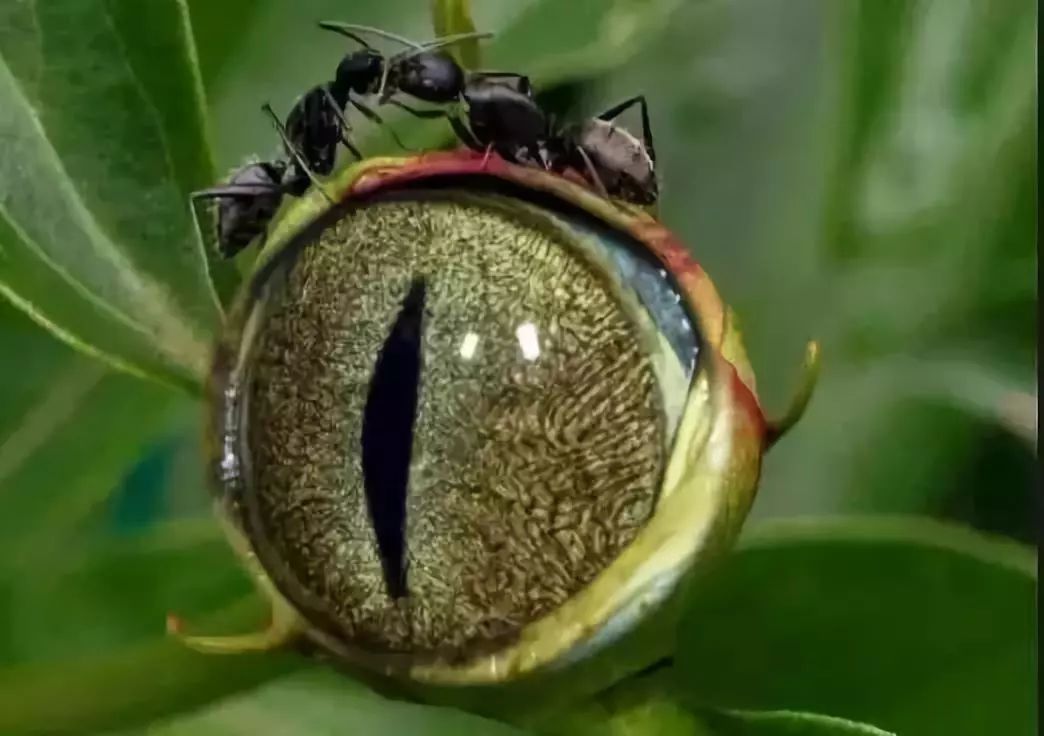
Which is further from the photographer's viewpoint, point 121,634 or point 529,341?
point 121,634

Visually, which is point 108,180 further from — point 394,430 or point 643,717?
point 643,717

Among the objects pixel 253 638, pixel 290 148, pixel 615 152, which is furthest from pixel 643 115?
pixel 253 638

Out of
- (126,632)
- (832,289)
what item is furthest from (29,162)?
(832,289)

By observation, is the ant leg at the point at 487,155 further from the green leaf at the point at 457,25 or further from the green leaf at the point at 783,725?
the green leaf at the point at 783,725

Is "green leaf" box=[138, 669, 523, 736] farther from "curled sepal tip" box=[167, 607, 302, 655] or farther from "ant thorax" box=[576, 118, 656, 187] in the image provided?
"ant thorax" box=[576, 118, 656, 187]

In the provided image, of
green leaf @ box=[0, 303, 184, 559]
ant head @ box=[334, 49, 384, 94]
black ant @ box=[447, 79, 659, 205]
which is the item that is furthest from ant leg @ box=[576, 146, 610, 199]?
green leaf @ box=[0, 303, 184, 559]
